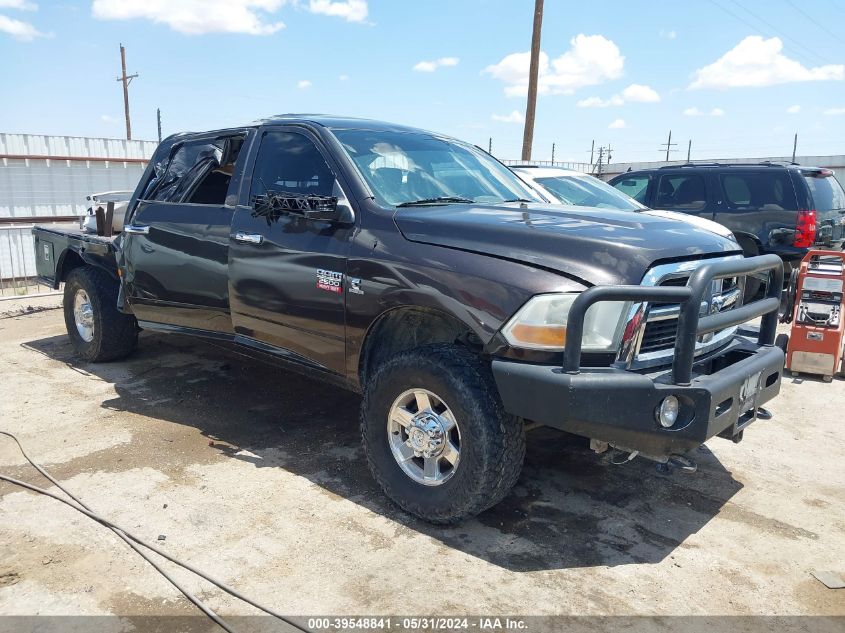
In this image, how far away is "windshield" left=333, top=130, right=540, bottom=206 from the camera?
389 cm

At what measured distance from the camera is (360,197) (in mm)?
3732

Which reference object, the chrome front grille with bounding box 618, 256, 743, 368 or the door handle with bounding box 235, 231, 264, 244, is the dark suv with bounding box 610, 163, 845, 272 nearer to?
the chrome front grille with bounding box 618, 256, 743, 368

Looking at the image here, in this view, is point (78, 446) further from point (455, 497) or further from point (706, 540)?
point (706, 540)

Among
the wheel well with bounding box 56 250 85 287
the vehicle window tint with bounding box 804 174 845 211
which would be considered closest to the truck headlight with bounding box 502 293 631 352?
the wheel well with bounding box 56 250 85 287

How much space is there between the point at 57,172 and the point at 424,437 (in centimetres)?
2071

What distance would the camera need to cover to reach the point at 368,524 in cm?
341

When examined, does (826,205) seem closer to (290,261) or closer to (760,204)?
(760,204)

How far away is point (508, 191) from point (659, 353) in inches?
68.4

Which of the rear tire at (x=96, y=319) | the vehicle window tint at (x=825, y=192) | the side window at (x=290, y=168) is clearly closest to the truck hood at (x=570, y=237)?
the side window at (x=290, y=168)

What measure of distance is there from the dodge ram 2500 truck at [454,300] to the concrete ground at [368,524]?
15.1 inches

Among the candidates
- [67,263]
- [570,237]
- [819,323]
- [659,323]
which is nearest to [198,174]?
[67,263]

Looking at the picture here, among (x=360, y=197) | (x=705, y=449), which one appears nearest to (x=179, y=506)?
(x=360, y=197)

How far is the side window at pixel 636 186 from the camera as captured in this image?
9965mm

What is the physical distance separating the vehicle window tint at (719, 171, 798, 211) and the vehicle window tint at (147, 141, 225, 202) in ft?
22.5
